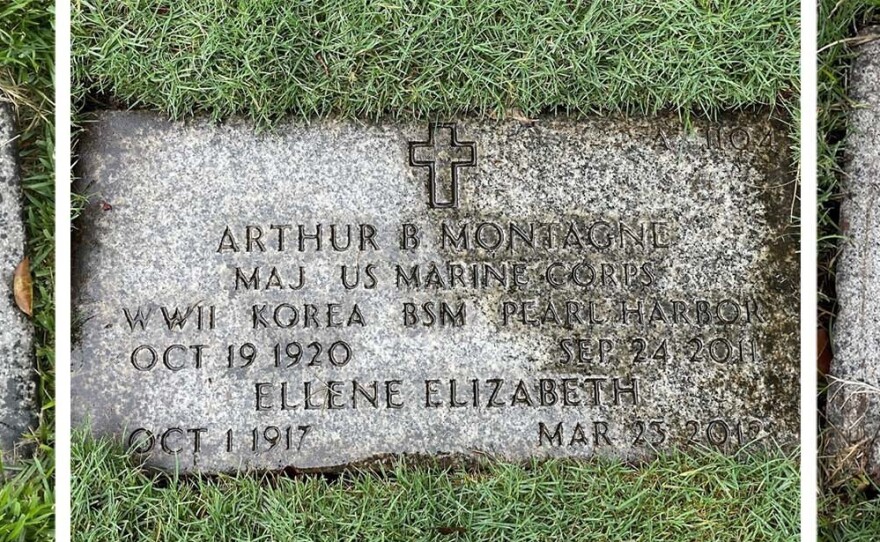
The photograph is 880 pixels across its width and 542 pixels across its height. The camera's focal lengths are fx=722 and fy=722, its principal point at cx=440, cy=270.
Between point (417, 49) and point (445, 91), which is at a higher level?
point (417, 49)

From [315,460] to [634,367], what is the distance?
0.96 meters

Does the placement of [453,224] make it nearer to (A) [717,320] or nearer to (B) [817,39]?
(A) [717,320]

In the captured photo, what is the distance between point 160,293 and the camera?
2094 mm

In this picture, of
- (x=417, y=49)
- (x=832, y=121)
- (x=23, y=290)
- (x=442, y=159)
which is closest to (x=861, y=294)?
(x=832, y=121)

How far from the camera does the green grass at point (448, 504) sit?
205 centimetres

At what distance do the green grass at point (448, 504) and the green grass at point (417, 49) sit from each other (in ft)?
3.53

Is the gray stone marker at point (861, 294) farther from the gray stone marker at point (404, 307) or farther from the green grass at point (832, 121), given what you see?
the gray stone marker at point (404, 307)

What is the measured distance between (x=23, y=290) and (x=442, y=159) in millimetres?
1312

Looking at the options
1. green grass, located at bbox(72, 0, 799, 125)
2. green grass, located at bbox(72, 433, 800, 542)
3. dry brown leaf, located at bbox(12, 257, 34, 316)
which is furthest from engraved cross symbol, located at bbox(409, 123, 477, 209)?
dry brown leaf, located at bbox(12, 257, 34, 316)

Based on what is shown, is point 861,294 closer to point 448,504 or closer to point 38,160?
point 448,504

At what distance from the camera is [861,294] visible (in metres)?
2.16

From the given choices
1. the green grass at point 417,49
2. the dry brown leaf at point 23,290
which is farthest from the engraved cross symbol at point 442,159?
the dry brown leaf at point 23,290

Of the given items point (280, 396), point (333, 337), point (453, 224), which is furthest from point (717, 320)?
point (280, 396)

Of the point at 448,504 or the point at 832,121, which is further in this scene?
the point at 832,121
